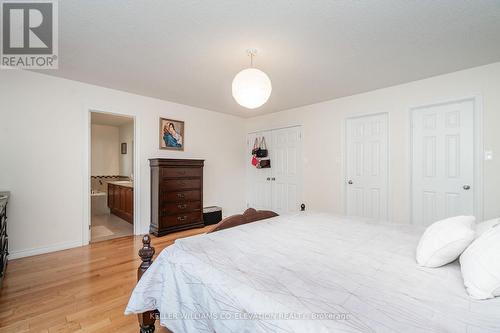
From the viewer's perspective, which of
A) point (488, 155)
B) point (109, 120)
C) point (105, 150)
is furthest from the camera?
point (105, 150)

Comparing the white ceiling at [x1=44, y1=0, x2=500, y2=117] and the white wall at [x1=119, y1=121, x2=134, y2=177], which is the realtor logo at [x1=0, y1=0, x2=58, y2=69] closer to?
the white ceiling at [x1=44, y1=0, x2=500, y2=117]

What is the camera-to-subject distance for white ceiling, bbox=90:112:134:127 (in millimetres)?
5031

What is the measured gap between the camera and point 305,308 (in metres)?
0.82

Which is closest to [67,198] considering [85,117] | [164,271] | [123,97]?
[85,117]

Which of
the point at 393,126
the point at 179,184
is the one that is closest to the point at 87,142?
the point at 179,184

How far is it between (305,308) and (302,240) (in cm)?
78

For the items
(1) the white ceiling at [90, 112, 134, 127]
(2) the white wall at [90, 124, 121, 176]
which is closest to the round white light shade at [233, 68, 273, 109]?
(1) the white ceiling at [90, 112, 134, 127]

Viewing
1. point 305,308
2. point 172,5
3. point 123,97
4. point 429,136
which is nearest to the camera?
point 305,308

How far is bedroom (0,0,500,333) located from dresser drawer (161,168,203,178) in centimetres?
38

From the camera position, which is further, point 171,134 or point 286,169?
point 286,169

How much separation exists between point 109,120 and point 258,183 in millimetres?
3754

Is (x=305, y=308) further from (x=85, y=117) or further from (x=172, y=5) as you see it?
(x=85, y=117)

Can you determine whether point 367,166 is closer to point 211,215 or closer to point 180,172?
point 211,215

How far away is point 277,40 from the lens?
216 cm
